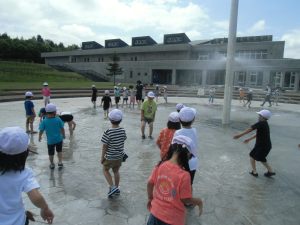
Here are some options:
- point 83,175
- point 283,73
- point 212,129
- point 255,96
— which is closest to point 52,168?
point 83,175

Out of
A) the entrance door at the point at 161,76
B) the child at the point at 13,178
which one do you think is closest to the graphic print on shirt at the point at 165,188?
the child at the point at 13,178

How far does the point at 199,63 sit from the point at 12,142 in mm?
47493

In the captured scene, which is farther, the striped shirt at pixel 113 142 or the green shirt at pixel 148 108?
the green shirt at pixel 148 108

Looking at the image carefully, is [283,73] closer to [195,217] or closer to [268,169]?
[268,169]

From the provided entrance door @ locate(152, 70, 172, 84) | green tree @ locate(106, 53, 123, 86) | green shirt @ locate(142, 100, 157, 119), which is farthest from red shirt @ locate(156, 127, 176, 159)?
entrance door @ locate(152, 70, 172, 84)

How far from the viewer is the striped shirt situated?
17.2ft

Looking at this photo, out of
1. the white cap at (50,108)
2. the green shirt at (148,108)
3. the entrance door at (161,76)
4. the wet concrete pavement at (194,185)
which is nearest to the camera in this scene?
the wet concrete pavement at (194,185)

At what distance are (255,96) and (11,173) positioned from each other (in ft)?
110

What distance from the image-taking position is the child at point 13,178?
2.56 meters

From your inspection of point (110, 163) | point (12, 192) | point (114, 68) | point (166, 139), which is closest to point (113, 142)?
point (110, 163)

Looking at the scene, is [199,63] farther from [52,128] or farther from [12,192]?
[12,192]

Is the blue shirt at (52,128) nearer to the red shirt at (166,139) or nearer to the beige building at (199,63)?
the red shirt at (166,139)

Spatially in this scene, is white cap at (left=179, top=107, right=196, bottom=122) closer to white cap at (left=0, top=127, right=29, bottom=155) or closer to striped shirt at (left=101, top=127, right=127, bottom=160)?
striped shirt at (left=101, top=127, right=127, bottom=160)

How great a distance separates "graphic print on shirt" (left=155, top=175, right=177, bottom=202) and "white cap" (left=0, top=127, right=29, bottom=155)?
50.9 inches
